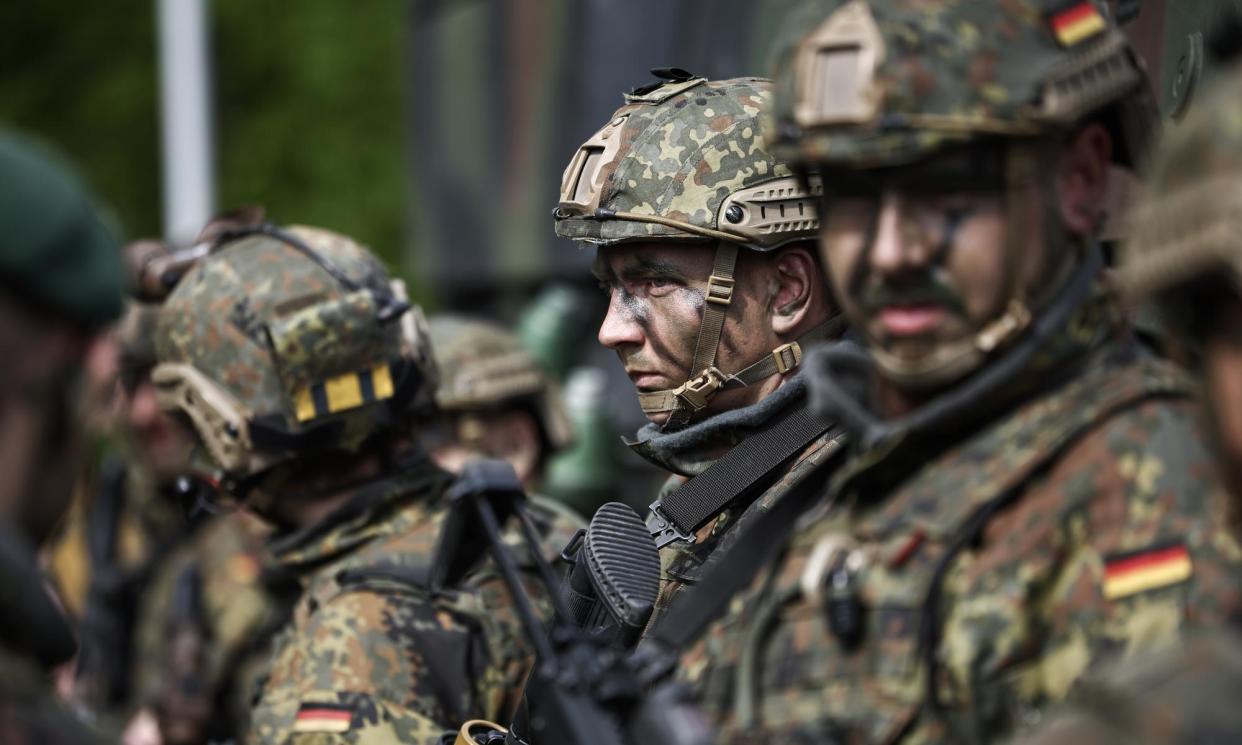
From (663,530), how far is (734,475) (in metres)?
0.22

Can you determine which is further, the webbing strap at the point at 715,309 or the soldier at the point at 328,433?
the soldier at the point at 328,433

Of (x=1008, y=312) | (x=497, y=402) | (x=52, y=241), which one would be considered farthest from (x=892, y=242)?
(x=497, y=402)

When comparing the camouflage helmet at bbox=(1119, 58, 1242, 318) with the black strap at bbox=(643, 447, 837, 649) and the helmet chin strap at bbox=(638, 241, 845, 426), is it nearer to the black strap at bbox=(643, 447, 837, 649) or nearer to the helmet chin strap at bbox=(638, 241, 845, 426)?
the black strap at bbox=(643, 447, 837, 649)

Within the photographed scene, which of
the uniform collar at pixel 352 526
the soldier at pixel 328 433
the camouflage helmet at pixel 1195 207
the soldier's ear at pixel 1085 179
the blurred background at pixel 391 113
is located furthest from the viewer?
the blurred background at pixel 391 113

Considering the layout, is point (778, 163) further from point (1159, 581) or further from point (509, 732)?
point (1159, 581)

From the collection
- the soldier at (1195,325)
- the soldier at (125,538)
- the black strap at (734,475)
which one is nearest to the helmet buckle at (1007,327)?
the soldier at (1195,325)

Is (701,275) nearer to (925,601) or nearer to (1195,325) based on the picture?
(925,601)

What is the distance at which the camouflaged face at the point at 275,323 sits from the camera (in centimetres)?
489

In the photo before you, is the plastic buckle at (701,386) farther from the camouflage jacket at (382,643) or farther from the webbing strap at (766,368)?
the camouflage jacket at (382,643)

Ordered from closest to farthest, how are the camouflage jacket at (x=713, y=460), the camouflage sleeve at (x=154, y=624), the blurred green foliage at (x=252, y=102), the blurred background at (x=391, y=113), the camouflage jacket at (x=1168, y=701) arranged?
the camouflage jacket at (x=1168, y=701) → the camouflage jacket at (x=713, y=460) → the camouflage sleeve at (x=154, y=624) → the blurred background at (x=391, y=113) → the blurred green foliage at (x=252, y=102)

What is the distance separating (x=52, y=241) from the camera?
250cm

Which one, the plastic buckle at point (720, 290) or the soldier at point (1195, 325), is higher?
the soldier at point (1195, 325)

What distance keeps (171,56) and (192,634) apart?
9622 millimetres

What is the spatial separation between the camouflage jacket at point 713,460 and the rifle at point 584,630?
190mm
